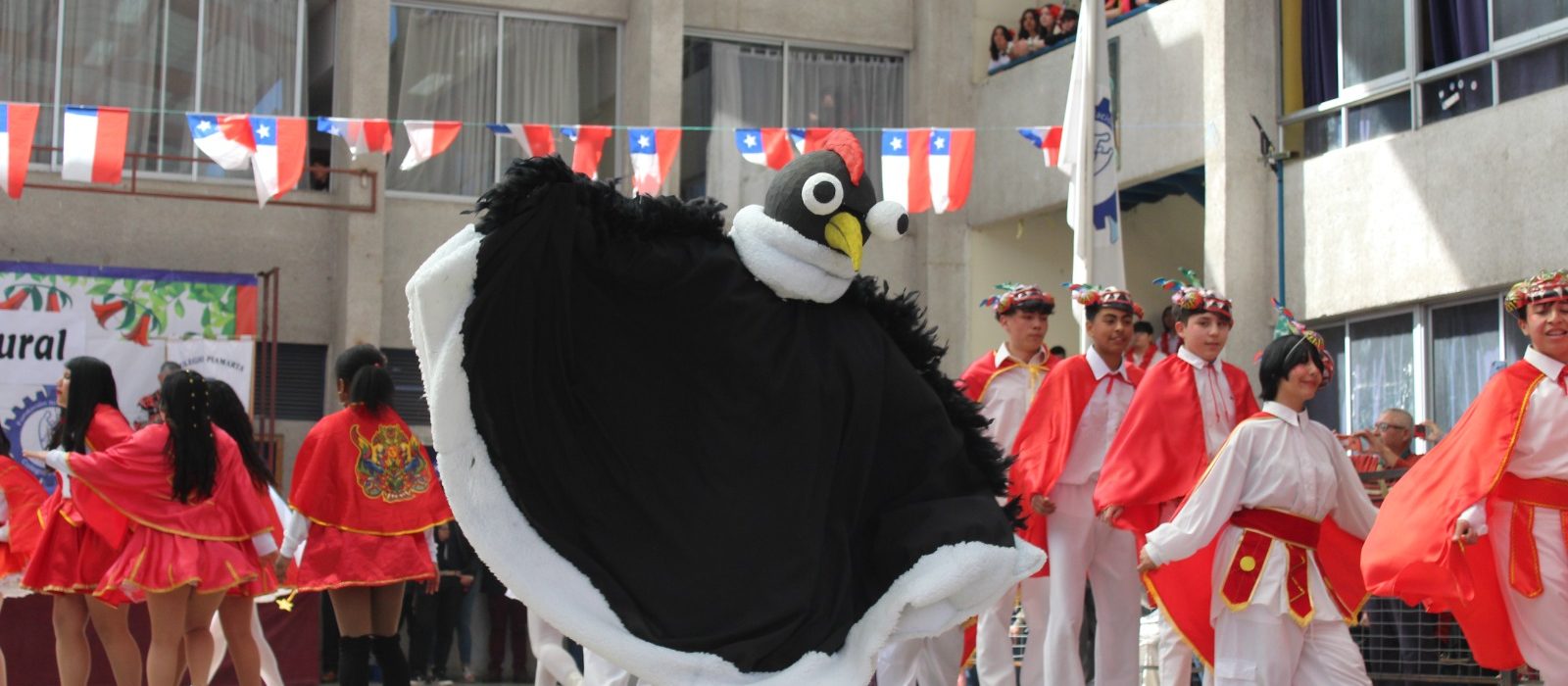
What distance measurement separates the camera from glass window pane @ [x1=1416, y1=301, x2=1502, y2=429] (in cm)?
1512

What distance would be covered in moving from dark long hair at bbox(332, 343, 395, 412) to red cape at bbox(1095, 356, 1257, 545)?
11.7 ft

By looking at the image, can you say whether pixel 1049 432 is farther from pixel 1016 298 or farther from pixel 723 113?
pixel 723 113

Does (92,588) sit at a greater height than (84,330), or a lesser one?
lesser

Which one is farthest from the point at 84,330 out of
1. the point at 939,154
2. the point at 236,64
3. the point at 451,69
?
the point at 939,154

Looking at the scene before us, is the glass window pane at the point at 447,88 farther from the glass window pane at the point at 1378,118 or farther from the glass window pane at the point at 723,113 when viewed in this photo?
the glass window pane at the point at 1378,118

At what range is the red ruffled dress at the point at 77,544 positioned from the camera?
10.1m

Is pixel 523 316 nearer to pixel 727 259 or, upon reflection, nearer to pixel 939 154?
pixel 727 259

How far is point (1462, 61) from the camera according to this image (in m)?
15.4

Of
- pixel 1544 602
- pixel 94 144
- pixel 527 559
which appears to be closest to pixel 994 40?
pixel 94 144

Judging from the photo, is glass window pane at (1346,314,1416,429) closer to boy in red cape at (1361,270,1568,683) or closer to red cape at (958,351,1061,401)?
red cape at (958,351,1061,401)

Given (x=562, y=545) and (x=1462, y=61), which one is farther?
(x=1462, y=61)

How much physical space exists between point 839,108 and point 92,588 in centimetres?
1267

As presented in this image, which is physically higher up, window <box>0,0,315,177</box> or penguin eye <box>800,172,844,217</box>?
window <box>0,0,315,177</box>

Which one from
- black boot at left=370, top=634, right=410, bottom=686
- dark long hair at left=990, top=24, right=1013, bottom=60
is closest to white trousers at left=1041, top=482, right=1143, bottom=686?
black boot at left=370, top=634, right=410, bottom=686
